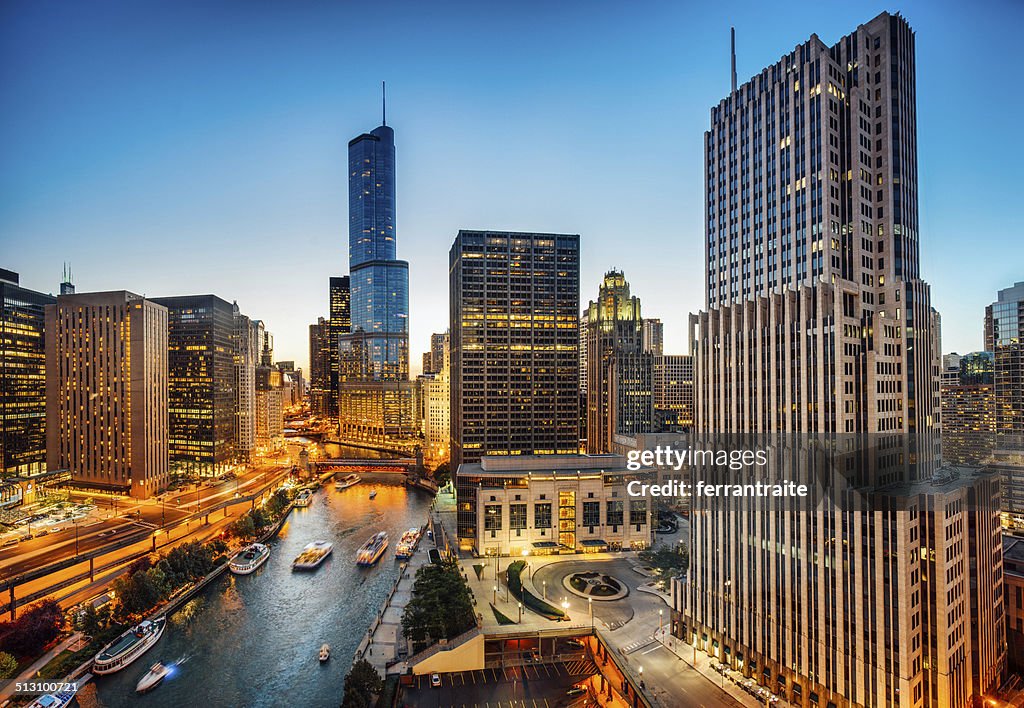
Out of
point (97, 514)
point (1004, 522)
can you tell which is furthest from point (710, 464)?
point (97, 514)

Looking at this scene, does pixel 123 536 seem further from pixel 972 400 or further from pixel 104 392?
pixel 972 400

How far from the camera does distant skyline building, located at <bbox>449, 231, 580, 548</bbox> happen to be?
103188 mm

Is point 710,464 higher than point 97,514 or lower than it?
higher

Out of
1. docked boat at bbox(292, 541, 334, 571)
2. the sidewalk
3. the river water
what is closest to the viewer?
the sidewalk

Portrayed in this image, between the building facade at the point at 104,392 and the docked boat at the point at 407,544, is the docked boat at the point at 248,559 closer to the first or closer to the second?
the docked boat at the point at 407,544

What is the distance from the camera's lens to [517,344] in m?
105

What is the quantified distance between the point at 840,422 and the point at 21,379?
130227 mm

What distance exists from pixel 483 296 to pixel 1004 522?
7935cm

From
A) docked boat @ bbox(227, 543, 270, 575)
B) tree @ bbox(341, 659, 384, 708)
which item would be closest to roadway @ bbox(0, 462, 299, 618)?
docked boat @ bbox(227, 543, 270, 575)

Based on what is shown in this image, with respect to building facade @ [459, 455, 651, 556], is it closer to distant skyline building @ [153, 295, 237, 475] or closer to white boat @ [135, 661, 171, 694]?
white boat @ [135, 661, 171, 694]

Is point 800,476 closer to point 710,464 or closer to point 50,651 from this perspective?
point 710,464

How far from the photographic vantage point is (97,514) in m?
86.7

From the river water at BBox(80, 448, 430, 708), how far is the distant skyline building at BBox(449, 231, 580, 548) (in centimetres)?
2886

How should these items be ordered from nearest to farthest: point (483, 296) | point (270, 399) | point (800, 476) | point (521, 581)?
point (800, 476) < point (521, 581) < point (483, 296) < point (270, 399)
